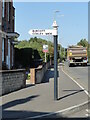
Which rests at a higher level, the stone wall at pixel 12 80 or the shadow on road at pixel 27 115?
the stone wall at pixel 12 80

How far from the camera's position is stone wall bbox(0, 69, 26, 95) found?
43.7 feet

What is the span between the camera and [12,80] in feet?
46.8

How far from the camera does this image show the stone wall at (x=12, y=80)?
43.7ft

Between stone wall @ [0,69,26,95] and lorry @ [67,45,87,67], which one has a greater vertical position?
lorry @ [67,45,87,67]

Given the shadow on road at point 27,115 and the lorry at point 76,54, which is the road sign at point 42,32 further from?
the lorry at point 76,54

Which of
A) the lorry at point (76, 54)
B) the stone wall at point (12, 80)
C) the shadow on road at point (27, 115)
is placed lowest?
the shadow on road at point (27, 115)

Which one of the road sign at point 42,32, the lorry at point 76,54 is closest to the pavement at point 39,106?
the road sign at point 42,32

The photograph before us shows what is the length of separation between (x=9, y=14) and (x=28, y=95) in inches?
Result: 606

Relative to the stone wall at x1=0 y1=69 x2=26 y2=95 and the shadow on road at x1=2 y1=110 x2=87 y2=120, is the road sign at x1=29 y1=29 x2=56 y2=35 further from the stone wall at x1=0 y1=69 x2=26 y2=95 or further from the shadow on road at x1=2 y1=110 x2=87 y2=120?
the shadow on road at x1=2 y1=110 x2=87 y2=120

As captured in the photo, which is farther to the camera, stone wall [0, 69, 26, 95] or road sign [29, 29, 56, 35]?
stone wall [0, 69, 26, 95]

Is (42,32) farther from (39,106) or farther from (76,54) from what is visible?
(76,54)

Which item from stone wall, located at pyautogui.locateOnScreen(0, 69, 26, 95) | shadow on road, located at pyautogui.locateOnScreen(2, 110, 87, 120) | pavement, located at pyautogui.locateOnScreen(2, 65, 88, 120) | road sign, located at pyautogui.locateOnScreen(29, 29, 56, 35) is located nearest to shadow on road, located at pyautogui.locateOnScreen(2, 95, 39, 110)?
pavement, located at pyautogui.locateOnScreen(2, 65, 88, 120)

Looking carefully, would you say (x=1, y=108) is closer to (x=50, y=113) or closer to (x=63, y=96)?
(x=50, y=113)

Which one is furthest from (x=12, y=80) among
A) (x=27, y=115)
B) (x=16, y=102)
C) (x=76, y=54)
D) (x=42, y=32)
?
(x=76, y=54)
